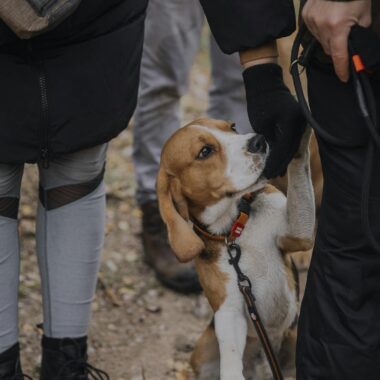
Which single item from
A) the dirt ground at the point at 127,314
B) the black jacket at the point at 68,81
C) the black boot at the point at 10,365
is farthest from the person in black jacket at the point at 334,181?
the dirt ground at the point at 127,314

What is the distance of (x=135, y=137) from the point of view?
4.71 m

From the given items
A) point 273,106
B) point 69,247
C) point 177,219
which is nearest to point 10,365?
point 69,247

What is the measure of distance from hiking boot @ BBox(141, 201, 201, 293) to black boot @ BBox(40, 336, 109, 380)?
4.03ft

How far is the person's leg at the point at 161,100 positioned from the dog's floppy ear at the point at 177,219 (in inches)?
48.2

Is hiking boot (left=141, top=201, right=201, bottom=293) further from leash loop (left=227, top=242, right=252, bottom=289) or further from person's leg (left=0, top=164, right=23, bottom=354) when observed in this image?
person's leg (left=0, top=164, right=23, bottom=354)

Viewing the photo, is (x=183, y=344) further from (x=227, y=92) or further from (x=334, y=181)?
(x=334, y=181)

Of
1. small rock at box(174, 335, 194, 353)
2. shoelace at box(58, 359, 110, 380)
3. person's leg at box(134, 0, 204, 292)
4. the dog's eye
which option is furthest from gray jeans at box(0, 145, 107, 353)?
person's leg at box(134, 0, 204, 292)

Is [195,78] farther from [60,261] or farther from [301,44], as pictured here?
[301,44]

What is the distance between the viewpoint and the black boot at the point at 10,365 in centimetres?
323

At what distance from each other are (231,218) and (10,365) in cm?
104

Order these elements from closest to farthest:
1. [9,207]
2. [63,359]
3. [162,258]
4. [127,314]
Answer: [9,207], [63,359], [127,314], [162,258]

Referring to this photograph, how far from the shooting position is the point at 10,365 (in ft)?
10.7

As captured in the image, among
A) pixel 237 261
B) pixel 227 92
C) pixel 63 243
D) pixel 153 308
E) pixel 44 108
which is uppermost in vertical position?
pixel 44 108

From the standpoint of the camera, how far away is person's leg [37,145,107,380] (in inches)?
125
